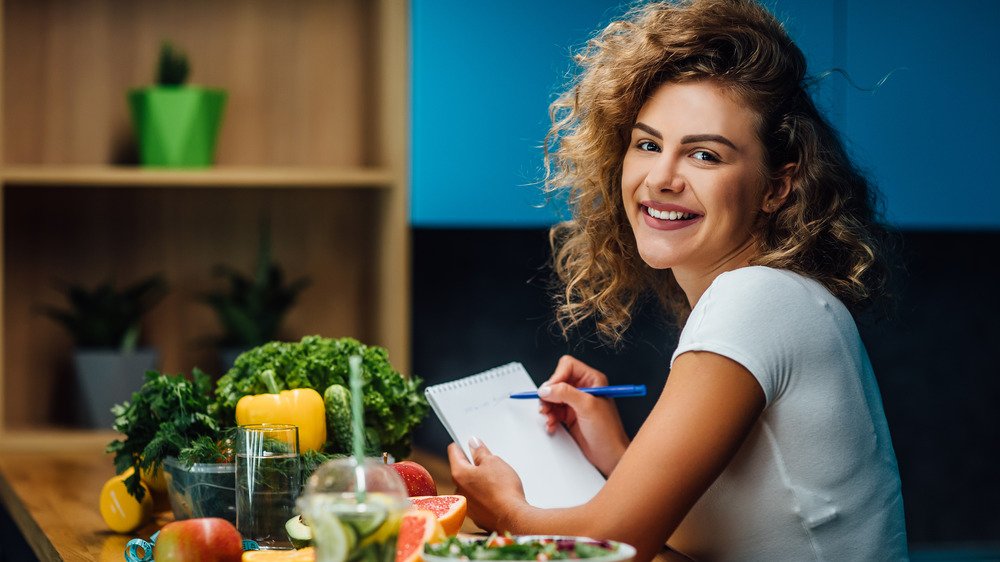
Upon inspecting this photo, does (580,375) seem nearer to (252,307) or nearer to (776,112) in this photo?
(776,112)

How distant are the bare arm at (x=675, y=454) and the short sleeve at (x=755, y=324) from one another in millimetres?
13

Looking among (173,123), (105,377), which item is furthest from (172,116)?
(105,377)

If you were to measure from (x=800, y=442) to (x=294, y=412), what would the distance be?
22.9 inches

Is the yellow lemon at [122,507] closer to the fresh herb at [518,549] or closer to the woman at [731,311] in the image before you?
the woman at [731,311]

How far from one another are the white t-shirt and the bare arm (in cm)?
3

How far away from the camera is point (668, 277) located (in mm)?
1770

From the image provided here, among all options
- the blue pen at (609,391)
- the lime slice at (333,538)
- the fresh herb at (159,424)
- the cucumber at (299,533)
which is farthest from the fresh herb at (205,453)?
the lime slice at (333,538)

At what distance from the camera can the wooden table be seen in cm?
145

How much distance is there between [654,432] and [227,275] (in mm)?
1752

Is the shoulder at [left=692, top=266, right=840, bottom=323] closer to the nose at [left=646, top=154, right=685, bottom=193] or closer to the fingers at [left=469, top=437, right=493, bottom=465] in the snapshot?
the nose at [left=646, top=154, right=685, bottom=193]

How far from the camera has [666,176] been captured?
4.60ft

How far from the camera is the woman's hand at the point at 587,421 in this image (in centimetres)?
157

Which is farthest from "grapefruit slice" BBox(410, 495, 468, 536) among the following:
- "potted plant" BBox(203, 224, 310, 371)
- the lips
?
"potted plant" BBox(203, 224, 310, 371)

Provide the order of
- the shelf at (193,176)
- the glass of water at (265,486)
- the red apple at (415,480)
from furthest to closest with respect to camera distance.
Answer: the shelf at (193,176) → the red apple at (415,480) → the glass of water at (265,486)
